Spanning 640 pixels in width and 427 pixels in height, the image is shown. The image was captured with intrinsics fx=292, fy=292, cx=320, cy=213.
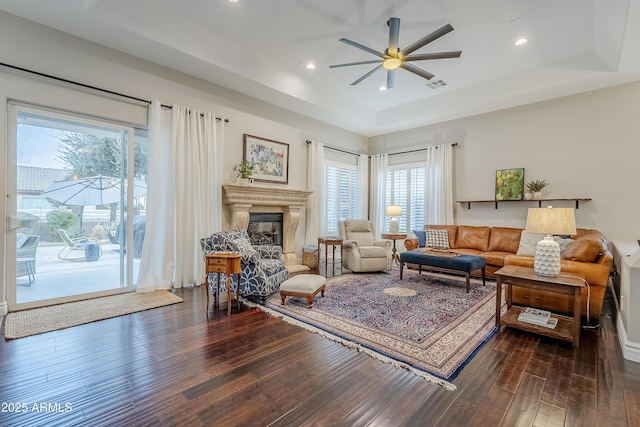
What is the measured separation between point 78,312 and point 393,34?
4736 mm

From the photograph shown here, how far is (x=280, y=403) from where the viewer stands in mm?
1805

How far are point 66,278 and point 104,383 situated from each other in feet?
8.09

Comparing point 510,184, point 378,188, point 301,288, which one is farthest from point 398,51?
point 378,188

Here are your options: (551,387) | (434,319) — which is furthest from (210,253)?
(551,387)

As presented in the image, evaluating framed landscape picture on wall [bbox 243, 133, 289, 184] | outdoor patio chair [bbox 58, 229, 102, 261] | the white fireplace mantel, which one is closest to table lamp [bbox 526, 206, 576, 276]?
the white fireplace mantel

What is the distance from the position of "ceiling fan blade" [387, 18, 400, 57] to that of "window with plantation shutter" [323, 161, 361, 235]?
3.62m

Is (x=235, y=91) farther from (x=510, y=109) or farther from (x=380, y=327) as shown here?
(x=510, y=109)

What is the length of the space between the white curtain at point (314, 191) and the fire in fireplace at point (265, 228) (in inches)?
30.7

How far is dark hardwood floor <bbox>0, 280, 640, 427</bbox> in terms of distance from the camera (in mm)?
1688

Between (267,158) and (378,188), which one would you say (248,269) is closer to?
(267,158)

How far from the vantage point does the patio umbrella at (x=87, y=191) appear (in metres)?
3.60

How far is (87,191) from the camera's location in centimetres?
383

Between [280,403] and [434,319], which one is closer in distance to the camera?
[280,403]

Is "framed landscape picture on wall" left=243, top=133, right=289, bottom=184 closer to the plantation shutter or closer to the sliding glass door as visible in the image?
the plantation shutter
